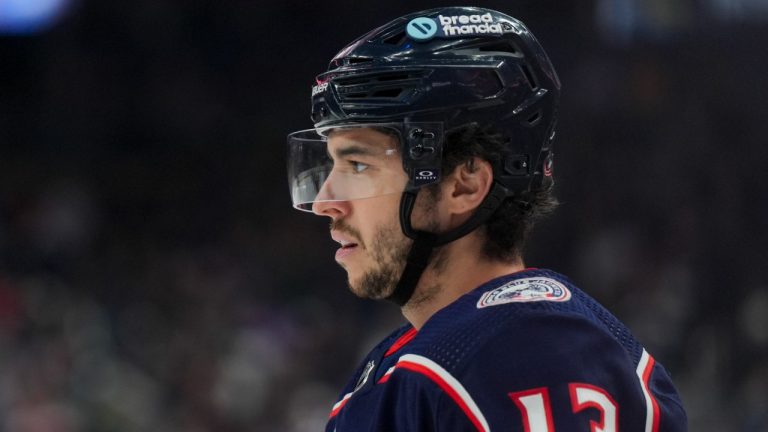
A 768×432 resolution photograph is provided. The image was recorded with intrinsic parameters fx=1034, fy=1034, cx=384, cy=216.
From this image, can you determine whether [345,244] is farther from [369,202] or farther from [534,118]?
[534,118]

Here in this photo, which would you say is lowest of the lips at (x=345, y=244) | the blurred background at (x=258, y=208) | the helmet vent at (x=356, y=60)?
the blurred background at (x=258, y=208)

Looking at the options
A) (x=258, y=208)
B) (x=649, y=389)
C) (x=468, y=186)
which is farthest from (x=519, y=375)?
(x=258, y=208)

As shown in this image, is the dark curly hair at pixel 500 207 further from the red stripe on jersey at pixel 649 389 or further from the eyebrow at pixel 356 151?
the red stripe on jersey at pixel 649 389

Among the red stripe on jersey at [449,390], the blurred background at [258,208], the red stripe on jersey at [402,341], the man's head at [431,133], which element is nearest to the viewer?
the red stripe on jersey at [449,390]

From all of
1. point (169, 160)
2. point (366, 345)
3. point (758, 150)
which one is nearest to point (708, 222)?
point (758, 150)

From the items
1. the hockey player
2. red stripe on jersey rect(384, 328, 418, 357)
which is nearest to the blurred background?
red stripe on jersey rect(384, 328, 418, 357)

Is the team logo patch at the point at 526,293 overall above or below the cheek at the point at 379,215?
below

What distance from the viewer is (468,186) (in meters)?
1.61

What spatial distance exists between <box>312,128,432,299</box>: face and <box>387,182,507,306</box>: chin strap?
12mm

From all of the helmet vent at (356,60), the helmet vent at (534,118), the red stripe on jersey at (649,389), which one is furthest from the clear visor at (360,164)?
the red stripe on jersey at (649,389)

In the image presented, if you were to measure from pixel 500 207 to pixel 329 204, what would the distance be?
10.7 inches

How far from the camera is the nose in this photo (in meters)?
1.63

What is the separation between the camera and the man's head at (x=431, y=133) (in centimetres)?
156

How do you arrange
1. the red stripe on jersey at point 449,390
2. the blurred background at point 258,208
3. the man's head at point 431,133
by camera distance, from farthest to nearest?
the blurred background at point 258,208
the man's head at point 431,133
the red stripe on jersey at point 449,390
